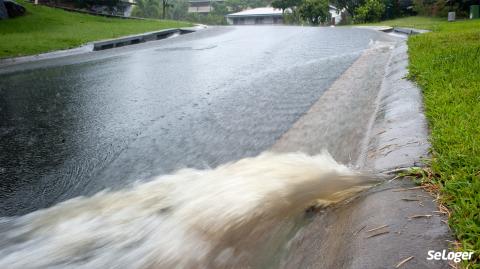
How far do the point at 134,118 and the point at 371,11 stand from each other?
3488cm

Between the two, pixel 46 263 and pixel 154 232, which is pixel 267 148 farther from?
pixel 46 263

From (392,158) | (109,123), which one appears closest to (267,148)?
(392,158)

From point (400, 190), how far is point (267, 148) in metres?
1.78

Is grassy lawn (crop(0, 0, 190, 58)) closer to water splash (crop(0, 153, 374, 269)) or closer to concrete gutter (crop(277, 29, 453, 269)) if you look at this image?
water splash (crop(0, 153, 374, 269))

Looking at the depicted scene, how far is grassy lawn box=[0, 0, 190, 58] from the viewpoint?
14.7m

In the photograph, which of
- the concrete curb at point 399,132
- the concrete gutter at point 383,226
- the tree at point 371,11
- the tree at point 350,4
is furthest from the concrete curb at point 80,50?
the tree at point 350,4

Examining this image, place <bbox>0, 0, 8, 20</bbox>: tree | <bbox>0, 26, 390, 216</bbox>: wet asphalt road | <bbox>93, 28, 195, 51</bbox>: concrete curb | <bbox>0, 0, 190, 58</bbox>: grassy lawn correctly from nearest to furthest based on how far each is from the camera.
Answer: <bbox>0, 26, 390, 216</bbox>: wet asphalt road → <bbox>0, 0, 190, 58</bbox>: grassy lawn → <bbox>93, 28, 195, 51</bbox>: concrete curb → <bbox>0, 0, 8, 20</bbox>: tree

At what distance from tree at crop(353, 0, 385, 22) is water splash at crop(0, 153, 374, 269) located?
3583cm

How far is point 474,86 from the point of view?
466 cm

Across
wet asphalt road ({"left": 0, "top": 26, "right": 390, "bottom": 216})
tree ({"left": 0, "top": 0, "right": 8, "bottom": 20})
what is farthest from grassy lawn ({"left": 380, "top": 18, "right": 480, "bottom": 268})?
tree ({"left": 0, "top": 0, "right": 8, "bottom": 20})

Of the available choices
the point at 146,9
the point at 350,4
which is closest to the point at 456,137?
the point at 350,4

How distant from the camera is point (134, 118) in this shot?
18.2 feet

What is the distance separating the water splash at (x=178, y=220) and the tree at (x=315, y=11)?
4263 cm

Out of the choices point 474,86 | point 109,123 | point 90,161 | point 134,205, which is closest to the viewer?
point 134,205
